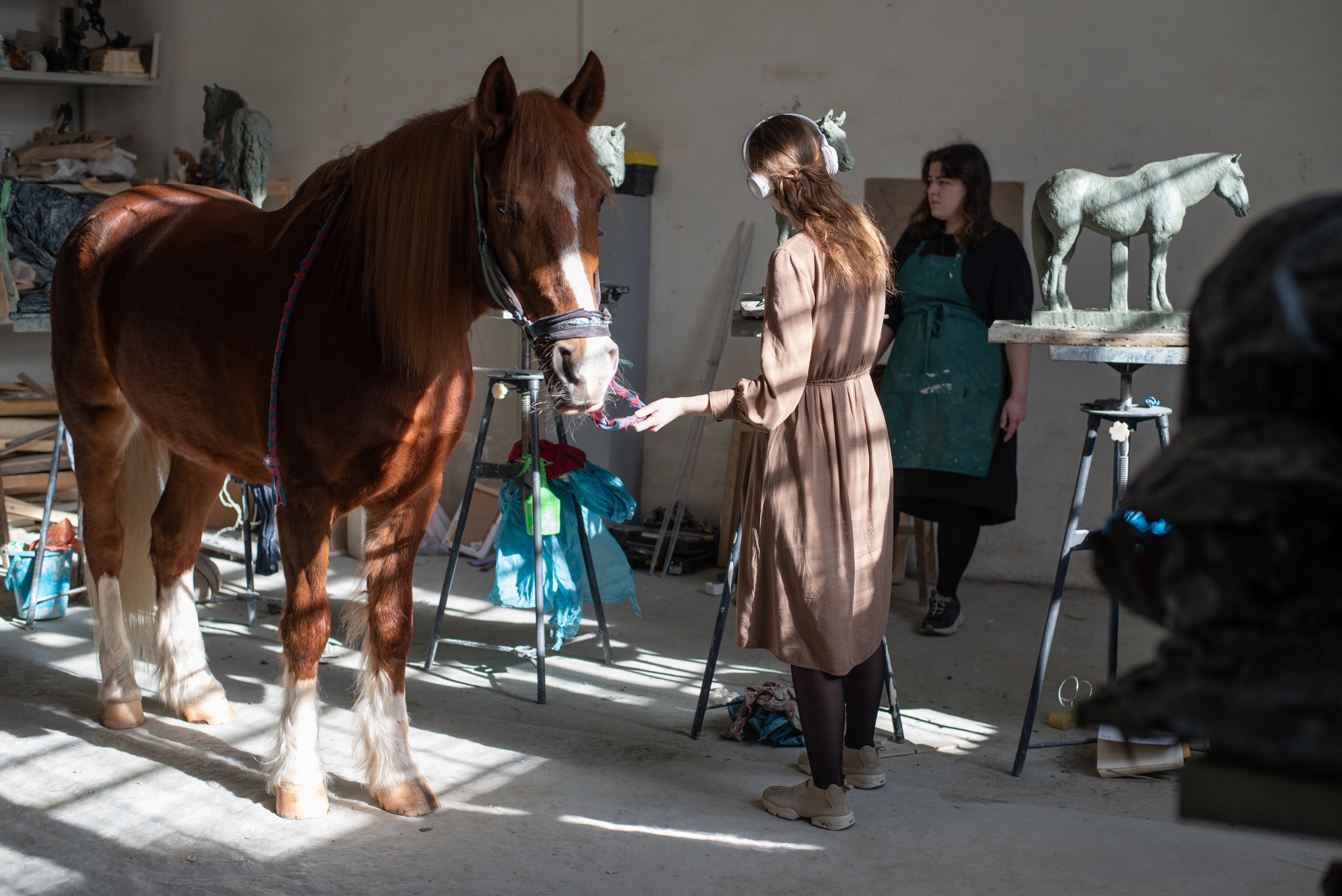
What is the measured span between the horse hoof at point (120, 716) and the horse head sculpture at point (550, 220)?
187 cm

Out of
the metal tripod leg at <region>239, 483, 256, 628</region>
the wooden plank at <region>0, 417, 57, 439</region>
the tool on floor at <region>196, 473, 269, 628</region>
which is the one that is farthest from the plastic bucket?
the wooden plank at <region>0, 417, 57, 439</region>

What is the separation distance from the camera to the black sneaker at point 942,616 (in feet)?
13.3

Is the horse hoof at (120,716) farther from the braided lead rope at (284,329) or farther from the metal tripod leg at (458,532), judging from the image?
the braided lead rope at (284,329)

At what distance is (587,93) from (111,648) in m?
2.14

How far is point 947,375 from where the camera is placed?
3.66 m

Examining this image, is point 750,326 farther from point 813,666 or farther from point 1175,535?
point 1175,535

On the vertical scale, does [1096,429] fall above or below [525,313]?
below

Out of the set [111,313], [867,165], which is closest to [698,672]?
[111,313]

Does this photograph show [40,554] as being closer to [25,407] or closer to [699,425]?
[25,407]

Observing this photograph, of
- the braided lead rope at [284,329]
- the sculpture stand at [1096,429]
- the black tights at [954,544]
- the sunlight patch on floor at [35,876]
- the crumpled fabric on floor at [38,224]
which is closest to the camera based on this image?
the sunlight patch on floor at [35,876]

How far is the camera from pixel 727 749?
117 inches

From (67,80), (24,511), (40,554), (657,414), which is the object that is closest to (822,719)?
(657,414)

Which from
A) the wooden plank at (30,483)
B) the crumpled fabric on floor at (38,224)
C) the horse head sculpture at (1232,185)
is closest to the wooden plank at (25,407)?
the wooden plank at (30,483)

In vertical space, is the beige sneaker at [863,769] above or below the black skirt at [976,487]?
below
